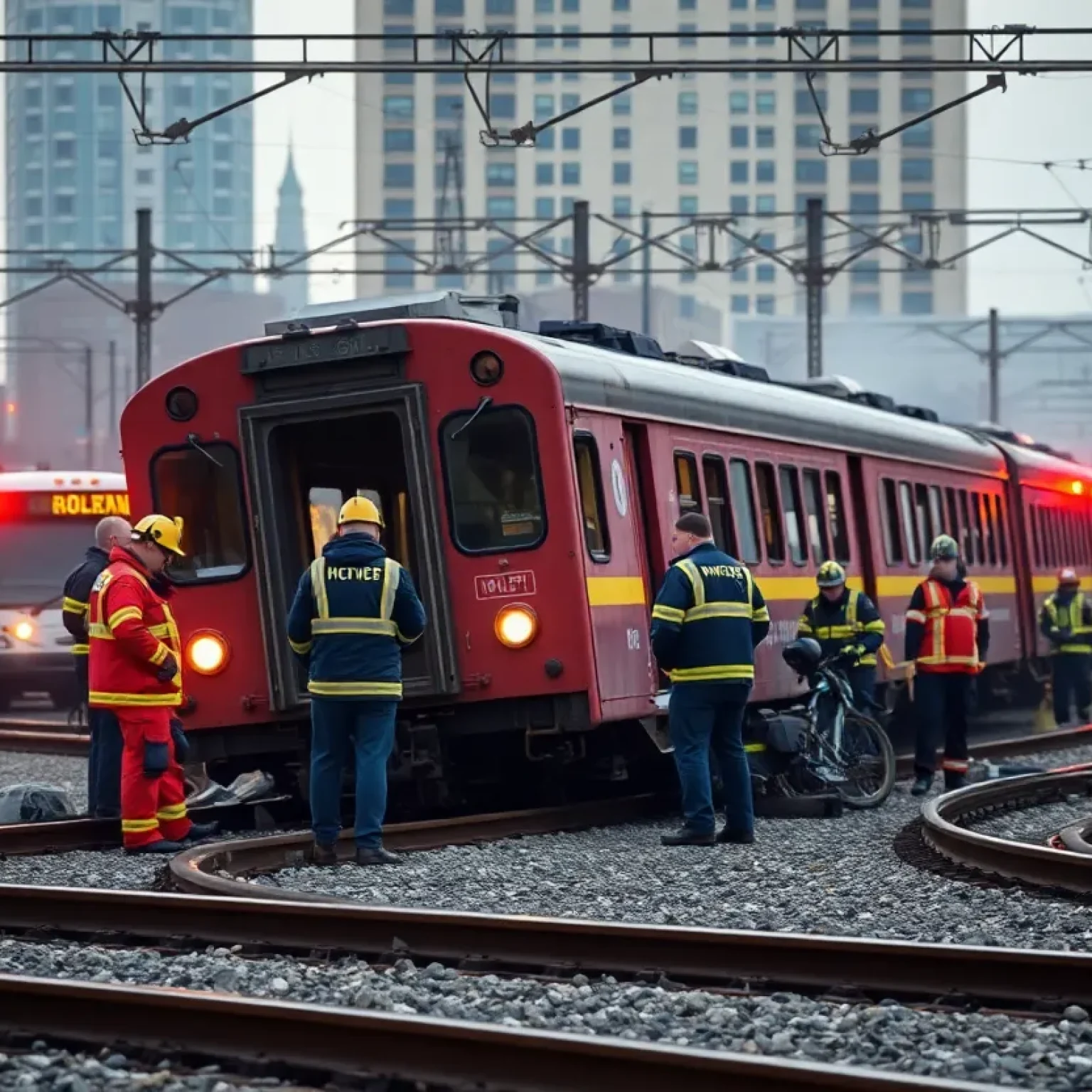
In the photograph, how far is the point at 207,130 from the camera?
190 metres

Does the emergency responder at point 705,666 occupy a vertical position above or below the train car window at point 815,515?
below

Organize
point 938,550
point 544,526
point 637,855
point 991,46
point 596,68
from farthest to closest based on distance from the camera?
point 991,46 < point 596,68 < point 938,550 < point 544,526 < point 637,855

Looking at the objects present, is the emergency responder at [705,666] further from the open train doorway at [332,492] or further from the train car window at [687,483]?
the train car window at [687,483]

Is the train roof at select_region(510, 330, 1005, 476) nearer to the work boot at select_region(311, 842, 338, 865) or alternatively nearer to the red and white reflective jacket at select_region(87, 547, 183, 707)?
the red and white reflective jacket at select_region(87, 547, 183, 707)

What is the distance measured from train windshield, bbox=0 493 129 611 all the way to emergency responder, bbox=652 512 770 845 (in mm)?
15082

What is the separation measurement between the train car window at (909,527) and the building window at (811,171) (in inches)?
4538

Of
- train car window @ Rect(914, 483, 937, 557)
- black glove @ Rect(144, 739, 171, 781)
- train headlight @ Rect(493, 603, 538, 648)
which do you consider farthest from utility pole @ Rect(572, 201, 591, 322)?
black glove @ Rect(144, 739, 171, 781)

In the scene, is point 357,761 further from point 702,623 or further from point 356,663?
point 702,623

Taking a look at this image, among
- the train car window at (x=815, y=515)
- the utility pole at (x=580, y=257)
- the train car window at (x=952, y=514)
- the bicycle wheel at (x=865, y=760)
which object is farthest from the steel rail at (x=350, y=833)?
the utility pole at (x=580, y=257)

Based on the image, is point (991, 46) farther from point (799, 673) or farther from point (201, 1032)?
point (201, 1032)

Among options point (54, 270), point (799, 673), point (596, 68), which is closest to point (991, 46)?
point (596, 68)

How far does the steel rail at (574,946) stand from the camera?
6570 millimetres

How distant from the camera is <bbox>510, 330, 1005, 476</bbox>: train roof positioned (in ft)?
40.0

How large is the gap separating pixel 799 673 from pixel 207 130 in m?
182
